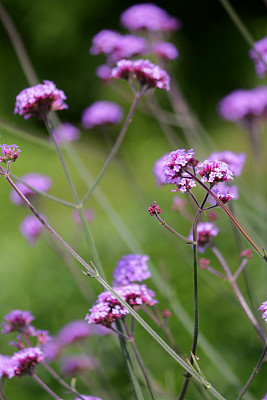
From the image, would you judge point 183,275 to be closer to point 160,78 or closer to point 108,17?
point 160,78

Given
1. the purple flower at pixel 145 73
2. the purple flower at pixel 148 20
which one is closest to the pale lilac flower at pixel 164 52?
the purple flower at pixel 148 20

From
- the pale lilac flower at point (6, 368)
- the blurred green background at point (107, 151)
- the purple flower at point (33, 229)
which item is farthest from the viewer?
the blurred green background at point (107, 151)

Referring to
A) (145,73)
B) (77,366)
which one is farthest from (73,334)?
(145,73)

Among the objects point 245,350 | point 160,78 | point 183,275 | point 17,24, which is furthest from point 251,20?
point 160,78

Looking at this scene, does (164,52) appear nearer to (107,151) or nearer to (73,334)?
(73,334)

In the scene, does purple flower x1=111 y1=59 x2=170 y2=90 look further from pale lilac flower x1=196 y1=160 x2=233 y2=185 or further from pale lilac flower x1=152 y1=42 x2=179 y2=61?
pale lilac flower x1=152 y1=42 x2=179 y2=61

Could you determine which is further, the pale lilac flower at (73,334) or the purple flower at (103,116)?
the purple flower at (103,116)

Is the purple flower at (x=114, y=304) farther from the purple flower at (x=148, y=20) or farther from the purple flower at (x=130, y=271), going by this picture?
the purple flower at (x=148, y=20)
